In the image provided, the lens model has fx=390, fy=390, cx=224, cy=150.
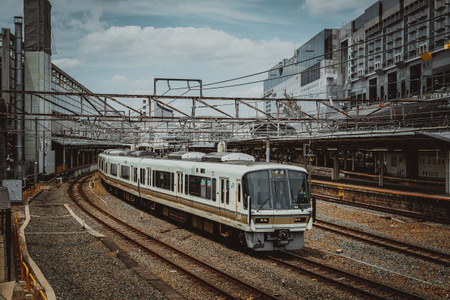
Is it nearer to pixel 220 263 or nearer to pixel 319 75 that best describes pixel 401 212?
pixel 220 263

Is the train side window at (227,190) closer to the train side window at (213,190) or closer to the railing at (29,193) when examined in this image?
the train side window at (213,190)

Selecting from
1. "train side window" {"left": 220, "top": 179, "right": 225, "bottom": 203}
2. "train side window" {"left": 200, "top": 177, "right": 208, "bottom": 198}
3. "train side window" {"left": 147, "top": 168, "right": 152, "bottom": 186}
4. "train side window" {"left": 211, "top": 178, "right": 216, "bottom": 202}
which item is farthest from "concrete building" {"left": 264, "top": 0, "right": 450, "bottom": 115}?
"train side window" {"left": 220, "top": 179, "right": 225, "bottom": 203}

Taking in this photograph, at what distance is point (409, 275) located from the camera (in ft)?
32.1

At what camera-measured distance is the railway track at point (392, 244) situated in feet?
37.2

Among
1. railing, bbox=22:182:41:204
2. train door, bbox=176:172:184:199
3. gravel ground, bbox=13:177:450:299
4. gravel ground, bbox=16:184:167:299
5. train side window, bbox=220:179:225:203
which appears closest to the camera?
gravel ground, bbox=16:184:167:299

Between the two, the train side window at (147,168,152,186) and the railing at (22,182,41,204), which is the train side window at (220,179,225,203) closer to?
the train side window at (147,168,152,186)

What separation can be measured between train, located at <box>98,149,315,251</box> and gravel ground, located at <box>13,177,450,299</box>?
0.63 m

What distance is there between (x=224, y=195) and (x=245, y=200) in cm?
126

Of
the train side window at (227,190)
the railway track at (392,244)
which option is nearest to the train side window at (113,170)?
the railway track at (392,244)

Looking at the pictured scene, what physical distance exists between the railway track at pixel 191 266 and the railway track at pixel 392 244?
588 centimetres

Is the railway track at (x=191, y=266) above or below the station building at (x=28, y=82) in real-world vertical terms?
below

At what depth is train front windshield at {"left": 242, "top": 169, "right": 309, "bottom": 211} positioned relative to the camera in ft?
36.2

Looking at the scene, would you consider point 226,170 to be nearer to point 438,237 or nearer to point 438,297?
point 438,297

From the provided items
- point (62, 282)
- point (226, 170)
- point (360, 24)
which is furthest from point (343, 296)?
point (360, 24)
